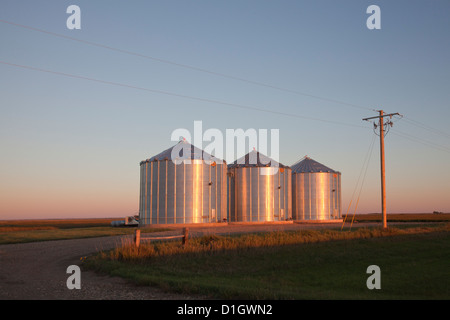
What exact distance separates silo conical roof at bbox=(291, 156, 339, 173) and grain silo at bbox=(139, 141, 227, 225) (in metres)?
19.5

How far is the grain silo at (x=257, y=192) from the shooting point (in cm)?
5503

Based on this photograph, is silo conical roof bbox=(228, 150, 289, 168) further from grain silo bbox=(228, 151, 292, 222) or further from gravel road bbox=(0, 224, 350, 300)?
gravel road bbox=(0, 224, 350, 300)

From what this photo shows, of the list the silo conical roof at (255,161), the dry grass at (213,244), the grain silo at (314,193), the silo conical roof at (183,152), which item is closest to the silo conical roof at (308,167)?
the grain silo at (314,193)

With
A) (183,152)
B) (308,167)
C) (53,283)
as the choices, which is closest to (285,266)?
(53,283)

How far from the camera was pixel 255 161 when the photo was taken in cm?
5762

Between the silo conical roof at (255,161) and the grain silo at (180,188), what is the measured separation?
8.13 m

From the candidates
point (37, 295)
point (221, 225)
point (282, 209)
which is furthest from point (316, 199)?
point (37, 295)

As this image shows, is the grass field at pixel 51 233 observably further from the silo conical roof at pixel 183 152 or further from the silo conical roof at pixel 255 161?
the silo conical roof at pixel 255 161

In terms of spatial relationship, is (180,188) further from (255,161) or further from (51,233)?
(255,161)

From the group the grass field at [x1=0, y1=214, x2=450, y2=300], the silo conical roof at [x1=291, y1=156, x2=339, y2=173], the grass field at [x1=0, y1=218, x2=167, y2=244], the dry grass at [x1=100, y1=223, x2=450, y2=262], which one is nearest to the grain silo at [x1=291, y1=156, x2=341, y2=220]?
the silo conical roof at [x1=291, y1=156, x2=339, y2=173]

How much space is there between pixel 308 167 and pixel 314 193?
416cm

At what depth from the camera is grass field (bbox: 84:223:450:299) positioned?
47.2ft
